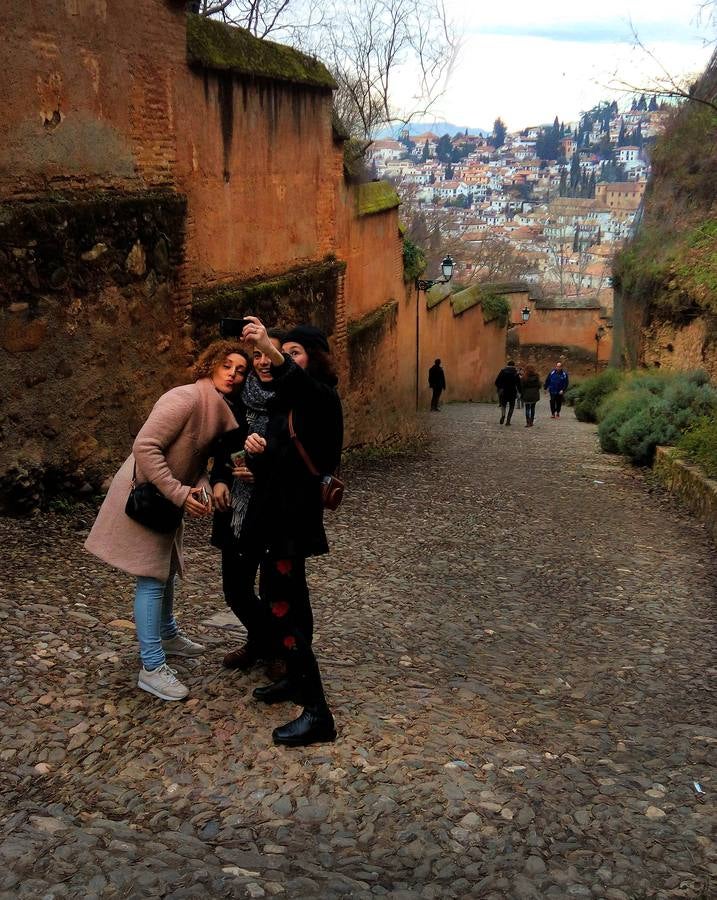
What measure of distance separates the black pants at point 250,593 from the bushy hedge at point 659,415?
946cm

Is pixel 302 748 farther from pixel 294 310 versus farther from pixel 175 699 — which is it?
pixel 294 310

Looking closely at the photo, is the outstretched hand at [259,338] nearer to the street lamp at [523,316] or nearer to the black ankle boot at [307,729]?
the black ankle boot at [307,729]

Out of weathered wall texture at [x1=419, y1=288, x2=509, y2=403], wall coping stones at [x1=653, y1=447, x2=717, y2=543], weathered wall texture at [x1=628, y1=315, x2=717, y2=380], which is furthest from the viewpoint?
weathered wall texture at [x1=419, y1=288, x2=509, y2=403]

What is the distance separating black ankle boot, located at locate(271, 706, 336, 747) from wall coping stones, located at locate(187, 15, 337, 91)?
6.37m

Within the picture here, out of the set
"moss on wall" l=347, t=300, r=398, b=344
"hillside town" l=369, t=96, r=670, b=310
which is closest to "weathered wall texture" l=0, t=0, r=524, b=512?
"moss on wall" l=347, t=300, r=398, b=344

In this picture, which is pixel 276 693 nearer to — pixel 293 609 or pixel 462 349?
pixel 293 609

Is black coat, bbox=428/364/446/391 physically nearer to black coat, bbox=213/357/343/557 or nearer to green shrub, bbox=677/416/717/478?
green shrub, bbox=677/416/717/478

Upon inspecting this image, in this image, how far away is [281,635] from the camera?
4109mm

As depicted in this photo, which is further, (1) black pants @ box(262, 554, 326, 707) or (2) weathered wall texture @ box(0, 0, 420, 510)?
(2) weathered wall texture @ box(0, 0, 420, 510)

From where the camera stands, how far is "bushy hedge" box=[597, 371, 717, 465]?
1321cm

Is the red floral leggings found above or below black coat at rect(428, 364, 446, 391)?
above

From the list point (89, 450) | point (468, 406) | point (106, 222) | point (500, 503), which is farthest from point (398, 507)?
point (468, 406)

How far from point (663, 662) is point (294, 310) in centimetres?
641

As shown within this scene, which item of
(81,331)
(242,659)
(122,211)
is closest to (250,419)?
(242,659)
